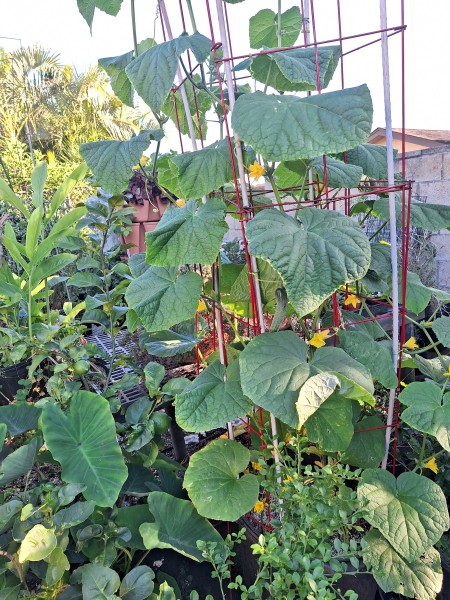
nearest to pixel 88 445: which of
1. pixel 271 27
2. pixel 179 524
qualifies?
pixel 179 524

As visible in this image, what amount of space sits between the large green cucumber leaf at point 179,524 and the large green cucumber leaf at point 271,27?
118cm

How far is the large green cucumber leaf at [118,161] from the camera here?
99 cm

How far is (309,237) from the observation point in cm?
86

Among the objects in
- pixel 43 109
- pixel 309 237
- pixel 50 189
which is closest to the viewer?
pixel 309 237

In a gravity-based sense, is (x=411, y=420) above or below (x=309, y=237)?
below

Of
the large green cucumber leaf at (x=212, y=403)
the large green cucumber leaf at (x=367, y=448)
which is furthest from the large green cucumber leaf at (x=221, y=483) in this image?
the large green cucumber leaf at (x=367, y=448)

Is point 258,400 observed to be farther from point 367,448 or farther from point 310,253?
point 367,448

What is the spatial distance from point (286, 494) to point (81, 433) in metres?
0.49

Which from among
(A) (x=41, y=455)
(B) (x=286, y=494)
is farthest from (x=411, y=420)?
(A) (x=41, y=455)

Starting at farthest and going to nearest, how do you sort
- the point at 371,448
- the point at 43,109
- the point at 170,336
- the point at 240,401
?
1. the point at 43,109
2. the point at 170,336
3. the point at 371,448
4. the point at 240,401

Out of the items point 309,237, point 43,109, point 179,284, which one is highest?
point 43,109

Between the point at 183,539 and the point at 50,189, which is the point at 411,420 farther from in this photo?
the point at 50,189

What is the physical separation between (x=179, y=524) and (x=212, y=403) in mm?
303

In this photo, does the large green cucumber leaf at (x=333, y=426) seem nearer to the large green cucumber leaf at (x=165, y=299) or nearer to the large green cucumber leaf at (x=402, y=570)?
the large green cucumber leaf at (x=402, y=570)
